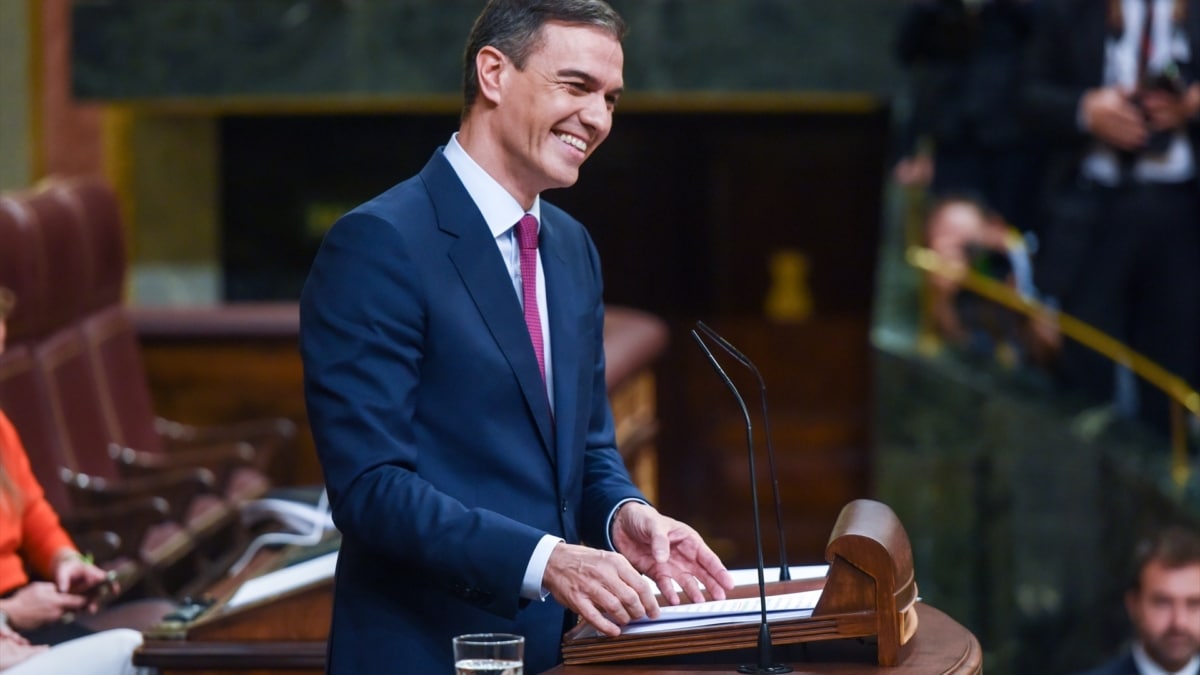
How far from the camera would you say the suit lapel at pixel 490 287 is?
2203 millimetres

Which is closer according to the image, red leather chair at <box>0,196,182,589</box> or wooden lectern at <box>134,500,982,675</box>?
wooden lectern at <box>134,500,982,675</box>

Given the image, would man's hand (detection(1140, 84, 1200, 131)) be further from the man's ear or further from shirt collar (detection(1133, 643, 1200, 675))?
the man's ear

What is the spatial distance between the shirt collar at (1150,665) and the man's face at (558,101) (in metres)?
2.46

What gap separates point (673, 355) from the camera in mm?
8961

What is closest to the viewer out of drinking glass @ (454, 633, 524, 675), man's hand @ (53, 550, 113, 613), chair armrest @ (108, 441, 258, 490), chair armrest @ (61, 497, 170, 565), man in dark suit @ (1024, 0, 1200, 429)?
drinking glass @ (454, 633, 524, 675)

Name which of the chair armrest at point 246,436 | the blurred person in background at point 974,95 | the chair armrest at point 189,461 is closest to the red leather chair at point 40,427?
the chair armrest at point 189,461

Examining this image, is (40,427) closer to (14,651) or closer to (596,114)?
(14,651)

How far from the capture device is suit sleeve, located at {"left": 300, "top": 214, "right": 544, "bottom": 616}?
2072mm

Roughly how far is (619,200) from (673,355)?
2.57ft

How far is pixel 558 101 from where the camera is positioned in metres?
2.20

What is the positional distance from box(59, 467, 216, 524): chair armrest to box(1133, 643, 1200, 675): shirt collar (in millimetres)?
Answer: 2137

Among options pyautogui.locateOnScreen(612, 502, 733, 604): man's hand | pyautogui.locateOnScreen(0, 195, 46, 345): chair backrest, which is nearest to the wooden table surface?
pyautogui.locateOnScreen(612, 502, 733, 604): man's hand

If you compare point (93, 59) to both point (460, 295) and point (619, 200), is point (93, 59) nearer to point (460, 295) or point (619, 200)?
point (619, 200)

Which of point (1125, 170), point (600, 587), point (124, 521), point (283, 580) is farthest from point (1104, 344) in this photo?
point (600, 587)
